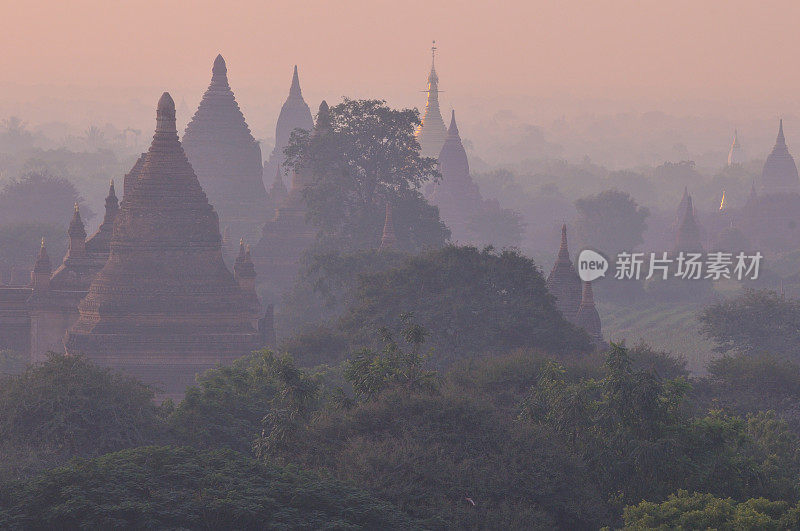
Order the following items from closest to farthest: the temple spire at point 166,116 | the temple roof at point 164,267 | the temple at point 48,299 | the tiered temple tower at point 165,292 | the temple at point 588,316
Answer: the tiered temple tower at point 165,292 → the temple roof at point 164,267 → the temple spire at point 166,116 → the temple at point 48,299 → the temple at point 588,316

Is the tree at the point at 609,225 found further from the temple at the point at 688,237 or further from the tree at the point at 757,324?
the tree at the point at 757,324

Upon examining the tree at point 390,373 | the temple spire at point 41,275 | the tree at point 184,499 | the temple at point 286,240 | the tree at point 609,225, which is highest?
the tree at point 609,225

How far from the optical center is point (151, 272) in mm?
48500

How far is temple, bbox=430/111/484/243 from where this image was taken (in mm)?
118250

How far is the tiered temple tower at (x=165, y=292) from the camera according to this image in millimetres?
46688

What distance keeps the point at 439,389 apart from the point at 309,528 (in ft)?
27.3

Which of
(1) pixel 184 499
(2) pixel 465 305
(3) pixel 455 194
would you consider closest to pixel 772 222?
(3) pixel 455 194

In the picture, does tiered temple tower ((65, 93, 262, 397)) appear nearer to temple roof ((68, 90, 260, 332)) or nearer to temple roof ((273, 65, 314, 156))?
temple roof ((68, 90, 260, 332))

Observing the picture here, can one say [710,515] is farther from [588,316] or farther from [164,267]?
[588,316]

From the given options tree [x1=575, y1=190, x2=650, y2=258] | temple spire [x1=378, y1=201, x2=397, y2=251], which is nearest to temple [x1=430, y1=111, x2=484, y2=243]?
tree [x1=575, y1=190, x2=650, y2=258]

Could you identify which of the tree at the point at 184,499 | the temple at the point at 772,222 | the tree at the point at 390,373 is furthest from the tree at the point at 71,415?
the temple at the point at 772,222

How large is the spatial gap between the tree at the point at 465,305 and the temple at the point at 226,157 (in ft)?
105

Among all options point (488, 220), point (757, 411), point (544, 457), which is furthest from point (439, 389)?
point (488, 220)

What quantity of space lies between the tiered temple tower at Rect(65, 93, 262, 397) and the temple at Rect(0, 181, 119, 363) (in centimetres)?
226
